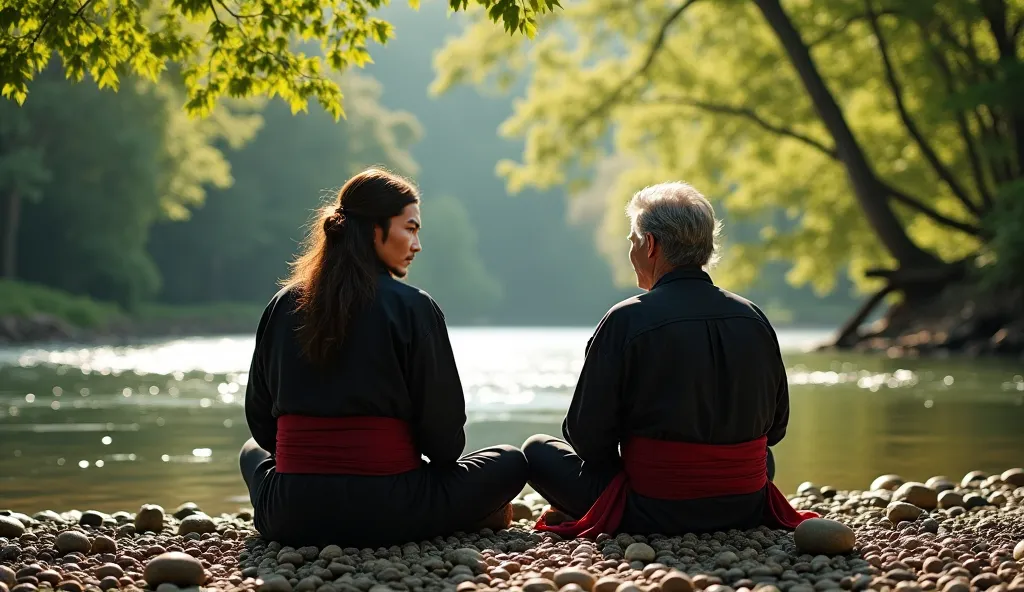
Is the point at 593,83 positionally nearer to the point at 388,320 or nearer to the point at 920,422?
the point at 920,422

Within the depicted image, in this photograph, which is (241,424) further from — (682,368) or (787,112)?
(787,112)

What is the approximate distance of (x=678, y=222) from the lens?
4297mm

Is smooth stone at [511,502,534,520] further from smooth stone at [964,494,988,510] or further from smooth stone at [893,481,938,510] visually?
smooth stone at [964,494,988,510]

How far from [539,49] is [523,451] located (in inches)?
775

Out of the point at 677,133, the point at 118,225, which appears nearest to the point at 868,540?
the point at 677,133

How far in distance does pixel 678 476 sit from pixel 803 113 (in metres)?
20.1

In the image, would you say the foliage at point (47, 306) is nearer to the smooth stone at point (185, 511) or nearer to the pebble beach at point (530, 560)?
the smooth stone at point (185, 511)

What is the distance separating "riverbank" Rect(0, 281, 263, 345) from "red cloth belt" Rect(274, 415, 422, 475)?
24125mm

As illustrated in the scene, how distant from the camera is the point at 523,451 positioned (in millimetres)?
4809

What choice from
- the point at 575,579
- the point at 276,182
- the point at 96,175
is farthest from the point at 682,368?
the point at 276,182

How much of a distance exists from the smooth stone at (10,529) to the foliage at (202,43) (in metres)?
2.21

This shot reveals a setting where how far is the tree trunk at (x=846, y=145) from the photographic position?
18750 mm

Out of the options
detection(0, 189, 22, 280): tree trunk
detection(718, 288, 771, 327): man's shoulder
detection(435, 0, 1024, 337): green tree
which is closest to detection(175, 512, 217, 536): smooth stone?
detection(718, 288, 771, 327): man's shoulder

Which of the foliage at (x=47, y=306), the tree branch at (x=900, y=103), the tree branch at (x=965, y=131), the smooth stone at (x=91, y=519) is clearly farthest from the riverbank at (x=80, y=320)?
the smooth stone at (x=91, y=519)
